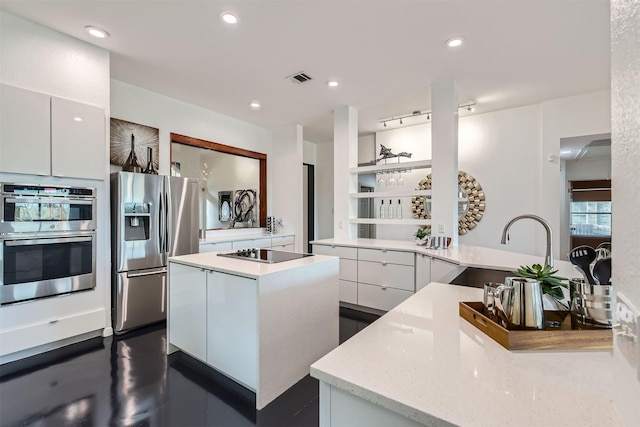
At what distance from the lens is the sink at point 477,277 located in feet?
8.07

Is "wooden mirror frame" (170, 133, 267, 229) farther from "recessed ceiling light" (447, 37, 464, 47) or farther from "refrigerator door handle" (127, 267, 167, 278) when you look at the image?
"recessed ceiling light" (447, 37, 464, 47)

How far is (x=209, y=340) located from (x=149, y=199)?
1.77 meters

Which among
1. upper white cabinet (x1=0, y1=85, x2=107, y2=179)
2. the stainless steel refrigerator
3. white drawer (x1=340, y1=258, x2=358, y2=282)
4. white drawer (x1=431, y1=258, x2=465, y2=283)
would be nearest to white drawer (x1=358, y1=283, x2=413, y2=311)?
white drawer (x1=340, y1=258, x2=358, y2=282)

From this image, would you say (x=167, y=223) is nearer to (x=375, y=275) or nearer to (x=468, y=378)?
(x=375, y=275)

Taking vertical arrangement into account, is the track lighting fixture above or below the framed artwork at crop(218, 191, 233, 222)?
above

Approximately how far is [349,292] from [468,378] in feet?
9.82

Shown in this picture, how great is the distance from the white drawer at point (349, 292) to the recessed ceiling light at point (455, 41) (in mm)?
2647

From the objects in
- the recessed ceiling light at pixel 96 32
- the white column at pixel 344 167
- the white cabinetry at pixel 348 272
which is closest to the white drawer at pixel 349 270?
the white cabinetry at pixel 348 272

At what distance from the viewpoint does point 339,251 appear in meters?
3.68

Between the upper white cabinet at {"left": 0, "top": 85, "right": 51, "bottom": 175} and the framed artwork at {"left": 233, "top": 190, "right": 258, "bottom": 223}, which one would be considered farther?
the framed artwork at {"left": 233, "top": 190, "right": 258, "bottom": 223}

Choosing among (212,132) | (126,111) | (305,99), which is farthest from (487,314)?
(212,132)

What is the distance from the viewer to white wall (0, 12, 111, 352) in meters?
2.29

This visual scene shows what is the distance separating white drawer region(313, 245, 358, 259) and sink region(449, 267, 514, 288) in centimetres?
123

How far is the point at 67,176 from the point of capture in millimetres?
2541
